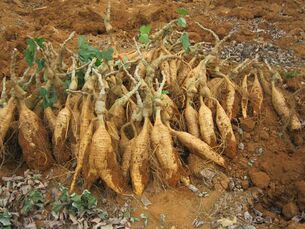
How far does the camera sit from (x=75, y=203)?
2797 millimetres

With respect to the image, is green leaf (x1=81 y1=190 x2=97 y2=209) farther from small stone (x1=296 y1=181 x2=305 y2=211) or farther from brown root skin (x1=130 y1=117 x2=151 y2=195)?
small stone (x1=296 y1=181 x2=305 y2=211)

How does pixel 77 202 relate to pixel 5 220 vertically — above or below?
above

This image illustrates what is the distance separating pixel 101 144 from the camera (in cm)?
292

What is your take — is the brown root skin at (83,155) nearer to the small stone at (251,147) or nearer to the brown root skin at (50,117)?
the brown root skin at (50,117)

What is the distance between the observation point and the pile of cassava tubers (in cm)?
303

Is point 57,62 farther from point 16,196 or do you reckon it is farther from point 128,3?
point 128,3

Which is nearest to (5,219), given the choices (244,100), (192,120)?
(192,120)

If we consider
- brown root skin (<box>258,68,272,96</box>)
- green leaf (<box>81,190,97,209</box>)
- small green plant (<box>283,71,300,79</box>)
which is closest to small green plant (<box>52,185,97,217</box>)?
green leaf (<box>81,190,97,209</box>)

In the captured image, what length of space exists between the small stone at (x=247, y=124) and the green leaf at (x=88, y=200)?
145 centimetres

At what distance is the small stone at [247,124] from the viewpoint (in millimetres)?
3580

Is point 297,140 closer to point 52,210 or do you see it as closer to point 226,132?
point 226,132

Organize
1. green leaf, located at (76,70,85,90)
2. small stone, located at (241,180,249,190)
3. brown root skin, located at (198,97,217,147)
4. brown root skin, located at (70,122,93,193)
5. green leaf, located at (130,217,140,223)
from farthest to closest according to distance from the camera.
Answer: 1. green leaf, located at (76,70,85,90)
2. brown root skin, located at (198,97,217,147)
3. small stone, located at (241,180,249,190)
4. brown root skin, located at (70,122,93,193)
5. green leaf, located at (130,217,140,223)

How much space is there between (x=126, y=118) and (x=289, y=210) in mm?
1402

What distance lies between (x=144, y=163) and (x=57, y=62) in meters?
1.17
